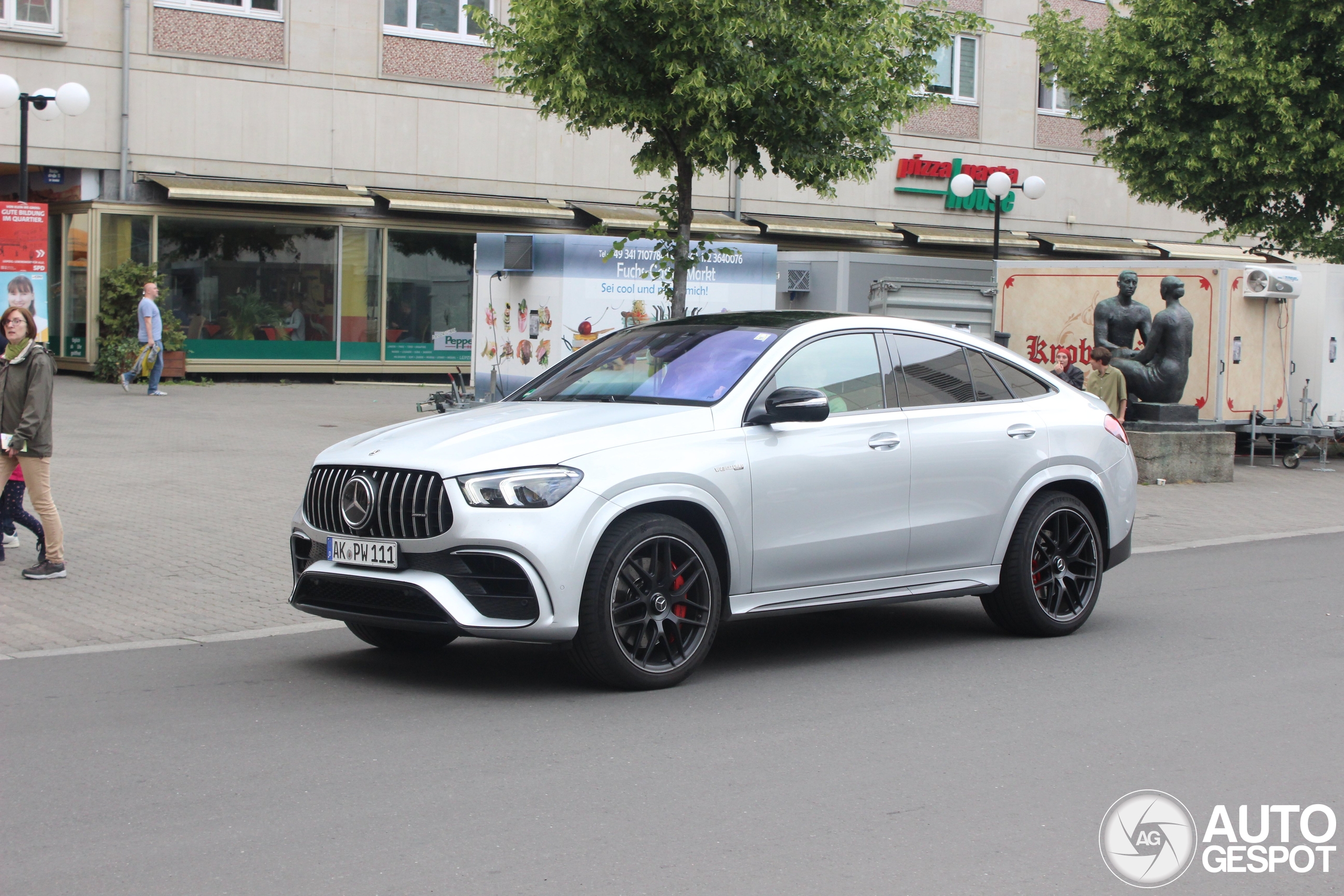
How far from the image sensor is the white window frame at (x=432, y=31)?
28.5 m

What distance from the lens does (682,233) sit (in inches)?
627

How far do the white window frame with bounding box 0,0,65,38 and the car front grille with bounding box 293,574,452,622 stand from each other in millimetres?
21639

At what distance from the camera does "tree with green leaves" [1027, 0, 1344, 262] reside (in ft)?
75.3

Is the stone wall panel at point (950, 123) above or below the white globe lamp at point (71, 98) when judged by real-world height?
above

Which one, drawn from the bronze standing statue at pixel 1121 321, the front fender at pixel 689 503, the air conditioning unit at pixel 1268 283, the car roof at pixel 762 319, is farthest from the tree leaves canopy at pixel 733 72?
the front fender at pixel 689 503

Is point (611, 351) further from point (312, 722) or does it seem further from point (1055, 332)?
point (1055, 332)

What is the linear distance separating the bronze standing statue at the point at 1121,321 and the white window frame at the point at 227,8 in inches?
649

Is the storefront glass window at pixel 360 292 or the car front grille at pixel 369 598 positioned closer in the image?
the car front grille at pixel 369 598

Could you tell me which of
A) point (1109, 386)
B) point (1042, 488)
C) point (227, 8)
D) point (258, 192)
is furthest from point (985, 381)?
point (227, 8)

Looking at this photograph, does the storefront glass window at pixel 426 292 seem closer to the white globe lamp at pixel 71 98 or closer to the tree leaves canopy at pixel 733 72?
the white globe lamp at pixel 71 98

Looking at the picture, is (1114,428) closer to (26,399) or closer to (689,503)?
(689,503)

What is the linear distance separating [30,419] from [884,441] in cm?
527

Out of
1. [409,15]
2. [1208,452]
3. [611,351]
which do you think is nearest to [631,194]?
[409,15]

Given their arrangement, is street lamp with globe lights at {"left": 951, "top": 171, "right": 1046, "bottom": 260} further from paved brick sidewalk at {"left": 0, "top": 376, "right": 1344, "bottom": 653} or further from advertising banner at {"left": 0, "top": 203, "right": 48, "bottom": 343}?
advertising banner at {"left": 0, "top": 203, "right": 48, "bottom": 343}
